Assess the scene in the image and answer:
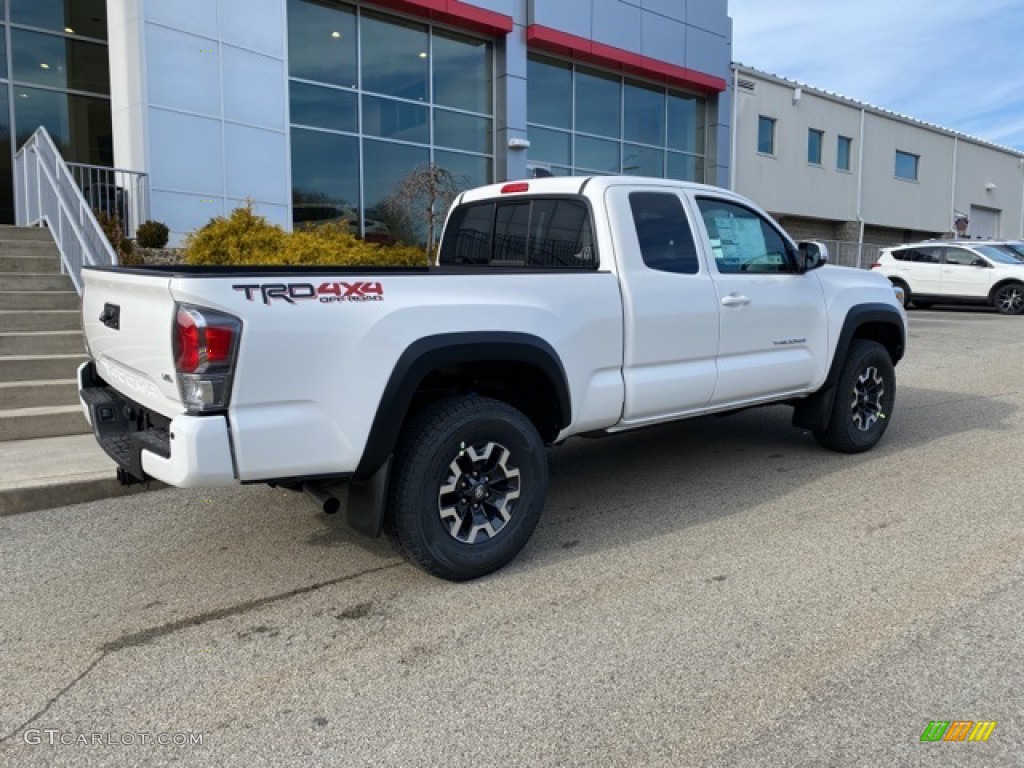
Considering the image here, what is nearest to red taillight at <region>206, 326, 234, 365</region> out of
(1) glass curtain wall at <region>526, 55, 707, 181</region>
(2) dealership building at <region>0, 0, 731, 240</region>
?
(2) dealership building at <region>0, 0, 731, 240</region>

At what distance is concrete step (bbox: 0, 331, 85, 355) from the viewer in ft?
23.8

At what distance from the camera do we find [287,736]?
8.78 feet

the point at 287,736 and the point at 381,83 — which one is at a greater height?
the point at 381,83

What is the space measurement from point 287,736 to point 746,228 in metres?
4.26

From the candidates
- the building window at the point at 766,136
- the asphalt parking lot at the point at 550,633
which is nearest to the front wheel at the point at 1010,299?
the building window at the point at 766,136

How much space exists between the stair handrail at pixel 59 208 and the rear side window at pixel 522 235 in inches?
138

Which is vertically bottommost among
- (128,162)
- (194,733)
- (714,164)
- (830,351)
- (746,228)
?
(194,733)

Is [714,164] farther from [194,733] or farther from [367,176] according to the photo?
[194,733]

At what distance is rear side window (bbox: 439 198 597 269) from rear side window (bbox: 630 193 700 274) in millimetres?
325

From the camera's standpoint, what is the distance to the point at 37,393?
22.2 feet

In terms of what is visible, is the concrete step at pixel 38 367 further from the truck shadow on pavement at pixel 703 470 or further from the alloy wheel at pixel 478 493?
the alloy wheel at pixel 478 493

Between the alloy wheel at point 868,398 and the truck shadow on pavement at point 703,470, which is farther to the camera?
the alloy wheel at point 868,398

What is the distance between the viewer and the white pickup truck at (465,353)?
3225mm

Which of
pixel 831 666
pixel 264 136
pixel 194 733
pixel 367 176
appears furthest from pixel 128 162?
pixel 831 666
